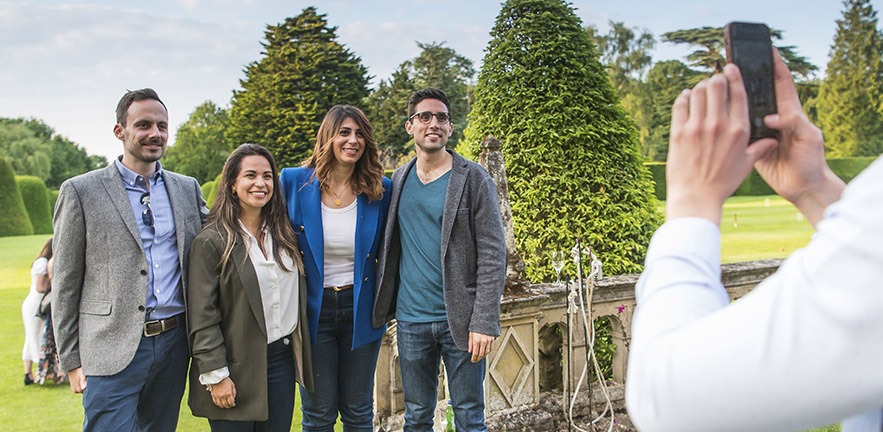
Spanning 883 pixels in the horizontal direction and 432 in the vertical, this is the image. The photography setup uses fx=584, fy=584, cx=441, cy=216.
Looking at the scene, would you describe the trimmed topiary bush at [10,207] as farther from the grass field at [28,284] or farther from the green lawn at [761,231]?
the green lawn at [761,231]

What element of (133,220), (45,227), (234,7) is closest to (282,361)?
(133,220)

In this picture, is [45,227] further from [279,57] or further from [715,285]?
[715,285]

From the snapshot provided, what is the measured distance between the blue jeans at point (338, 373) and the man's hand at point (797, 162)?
2.35m

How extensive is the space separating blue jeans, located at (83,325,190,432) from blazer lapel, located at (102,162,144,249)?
465mm

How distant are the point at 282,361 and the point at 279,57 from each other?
2494cm

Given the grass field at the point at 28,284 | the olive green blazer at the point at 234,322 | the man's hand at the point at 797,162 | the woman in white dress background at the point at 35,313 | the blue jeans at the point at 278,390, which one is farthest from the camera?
the woman in white dress background at the point at 35,313

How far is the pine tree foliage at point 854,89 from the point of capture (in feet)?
85.7

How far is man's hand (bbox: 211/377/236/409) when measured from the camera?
2545mm

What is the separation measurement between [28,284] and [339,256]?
11775 mm

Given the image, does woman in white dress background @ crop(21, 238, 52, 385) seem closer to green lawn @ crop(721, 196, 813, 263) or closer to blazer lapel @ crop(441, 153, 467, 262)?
blazer lapel @ crop(441, 153, 467, 262)

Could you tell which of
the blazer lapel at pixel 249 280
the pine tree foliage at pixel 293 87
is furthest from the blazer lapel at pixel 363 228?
the pine tree foliage at pixel 293 87

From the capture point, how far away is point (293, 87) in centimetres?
2528

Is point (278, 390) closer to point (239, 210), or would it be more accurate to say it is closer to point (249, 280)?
point (249, 280)

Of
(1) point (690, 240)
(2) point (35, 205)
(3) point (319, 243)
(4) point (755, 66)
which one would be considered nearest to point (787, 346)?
(1) point (690, 240)
